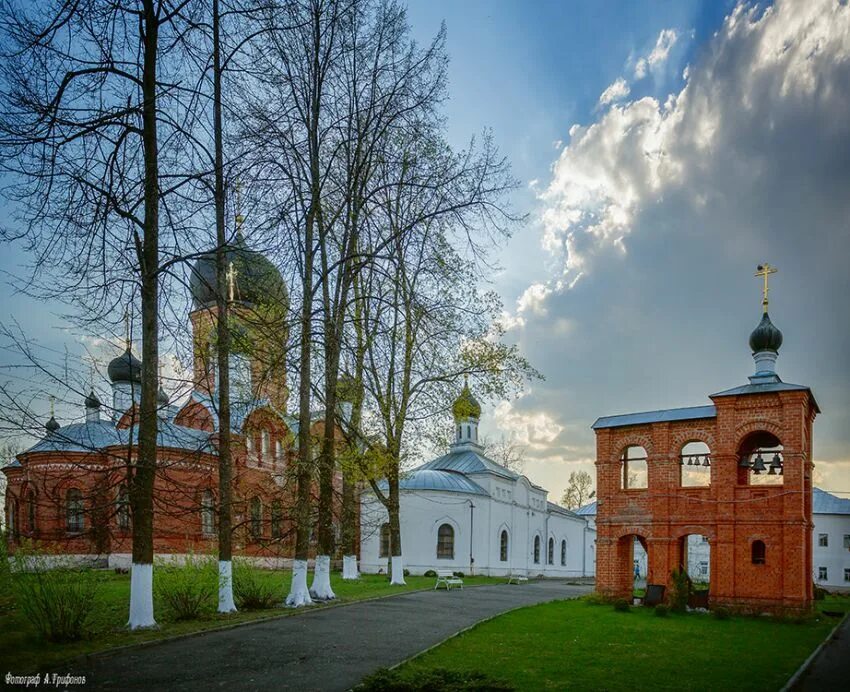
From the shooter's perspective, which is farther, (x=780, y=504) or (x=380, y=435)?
(x=380, y=435)

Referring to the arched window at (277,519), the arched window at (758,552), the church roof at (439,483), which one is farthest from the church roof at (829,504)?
the arched window at (277,519)

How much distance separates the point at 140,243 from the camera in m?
11.5

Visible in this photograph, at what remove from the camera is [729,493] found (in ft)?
65.5

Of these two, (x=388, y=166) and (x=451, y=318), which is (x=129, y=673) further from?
(x=388, y=166)

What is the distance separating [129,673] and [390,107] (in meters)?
12.2

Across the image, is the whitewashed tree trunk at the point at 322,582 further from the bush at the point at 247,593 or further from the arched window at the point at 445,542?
the arched window at the point at 445,542

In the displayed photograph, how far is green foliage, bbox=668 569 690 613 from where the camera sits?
62.5ft

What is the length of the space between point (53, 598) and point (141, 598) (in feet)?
4.90

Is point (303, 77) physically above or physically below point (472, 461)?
above

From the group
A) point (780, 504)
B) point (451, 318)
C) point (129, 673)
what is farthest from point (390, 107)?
point (780, 504)

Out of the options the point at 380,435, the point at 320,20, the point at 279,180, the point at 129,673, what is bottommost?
the point at 129,673

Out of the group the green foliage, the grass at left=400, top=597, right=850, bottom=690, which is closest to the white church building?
the green foliage

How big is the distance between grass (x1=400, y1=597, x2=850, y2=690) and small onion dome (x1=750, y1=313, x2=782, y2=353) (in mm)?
8030

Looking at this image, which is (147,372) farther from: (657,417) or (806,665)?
(657,417)
